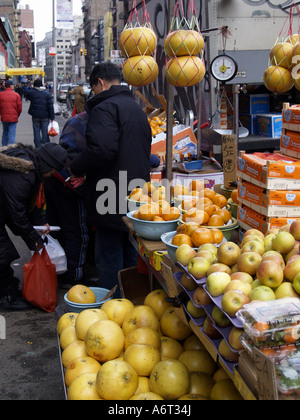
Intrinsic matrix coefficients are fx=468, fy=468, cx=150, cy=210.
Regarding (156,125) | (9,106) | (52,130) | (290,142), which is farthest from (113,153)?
A: (9,106)

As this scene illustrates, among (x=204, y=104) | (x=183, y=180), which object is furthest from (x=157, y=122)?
(x=183, y=180)

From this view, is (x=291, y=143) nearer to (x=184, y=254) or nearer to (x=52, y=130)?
(x=184, y=254)

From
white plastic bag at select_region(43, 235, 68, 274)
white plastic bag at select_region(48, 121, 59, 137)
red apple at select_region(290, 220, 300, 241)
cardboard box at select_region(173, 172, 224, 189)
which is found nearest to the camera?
red apple at select_region(290, 220, 300, 241)

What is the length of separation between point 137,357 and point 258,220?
1.22 metres

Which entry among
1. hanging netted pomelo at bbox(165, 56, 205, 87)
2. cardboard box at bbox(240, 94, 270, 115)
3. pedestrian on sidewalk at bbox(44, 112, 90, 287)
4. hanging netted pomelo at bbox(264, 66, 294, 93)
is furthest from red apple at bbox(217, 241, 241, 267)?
cardboard box at bbox(240, 94, 270, 115)

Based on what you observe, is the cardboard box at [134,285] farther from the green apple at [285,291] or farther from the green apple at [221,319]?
the green apple at [285,291]

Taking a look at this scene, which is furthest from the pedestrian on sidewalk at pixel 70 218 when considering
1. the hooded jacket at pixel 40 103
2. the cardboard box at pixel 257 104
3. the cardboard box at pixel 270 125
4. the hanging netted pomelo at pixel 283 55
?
the hooded jacket at pixel 40 103

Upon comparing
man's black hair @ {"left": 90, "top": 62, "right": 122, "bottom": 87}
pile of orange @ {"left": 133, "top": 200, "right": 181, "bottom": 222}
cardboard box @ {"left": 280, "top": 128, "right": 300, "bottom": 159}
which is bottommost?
pile of orange @ {"left": 133, "top": 200, "right": 181, "bottom": 222}

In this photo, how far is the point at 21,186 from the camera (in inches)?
174

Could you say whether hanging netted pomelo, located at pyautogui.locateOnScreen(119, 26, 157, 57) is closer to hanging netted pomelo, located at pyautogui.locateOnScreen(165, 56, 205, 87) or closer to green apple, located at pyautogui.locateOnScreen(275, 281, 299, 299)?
hanging netted pomelo, located at pyautogui.locateOnScreen(165, 56, 205, 87)

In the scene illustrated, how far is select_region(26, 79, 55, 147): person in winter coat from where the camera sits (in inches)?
540

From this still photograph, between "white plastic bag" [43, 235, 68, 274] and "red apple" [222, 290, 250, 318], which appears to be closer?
"red apple" [222, 290, 250, 318]

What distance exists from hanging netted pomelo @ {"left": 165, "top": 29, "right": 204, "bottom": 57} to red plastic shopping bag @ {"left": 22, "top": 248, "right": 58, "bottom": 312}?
2.33m

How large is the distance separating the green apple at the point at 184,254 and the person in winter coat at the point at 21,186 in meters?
2.28
